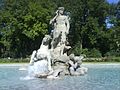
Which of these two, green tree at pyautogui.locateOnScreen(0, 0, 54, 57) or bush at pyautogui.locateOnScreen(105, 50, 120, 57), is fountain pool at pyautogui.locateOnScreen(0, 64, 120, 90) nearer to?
green tree at pyautogui.locateOnScreen(0, 0, 54, 57)

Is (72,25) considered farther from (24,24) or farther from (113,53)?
(24,24)

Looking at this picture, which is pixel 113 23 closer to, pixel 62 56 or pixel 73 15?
pixel 73 15

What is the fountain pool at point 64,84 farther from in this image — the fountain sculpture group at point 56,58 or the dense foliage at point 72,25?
the dense foliage at point 72,25

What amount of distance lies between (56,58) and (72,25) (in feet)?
148

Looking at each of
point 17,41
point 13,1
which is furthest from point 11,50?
point 13,1

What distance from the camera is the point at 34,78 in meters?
17.6

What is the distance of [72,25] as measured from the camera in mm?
65250

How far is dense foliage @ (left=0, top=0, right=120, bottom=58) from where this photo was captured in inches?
2377

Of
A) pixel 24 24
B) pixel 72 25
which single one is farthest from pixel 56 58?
pixel 72 25

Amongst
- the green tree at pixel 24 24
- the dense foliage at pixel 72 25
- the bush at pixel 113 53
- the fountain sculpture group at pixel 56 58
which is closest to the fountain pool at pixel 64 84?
the fountain sculpture group at pixel 56 58

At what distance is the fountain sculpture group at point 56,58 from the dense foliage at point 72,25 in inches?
1480

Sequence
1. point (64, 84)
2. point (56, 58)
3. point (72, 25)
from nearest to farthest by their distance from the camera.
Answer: point (64, 84) < point (56, 58) < point (72, 25)

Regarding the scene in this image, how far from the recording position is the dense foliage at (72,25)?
60375mm

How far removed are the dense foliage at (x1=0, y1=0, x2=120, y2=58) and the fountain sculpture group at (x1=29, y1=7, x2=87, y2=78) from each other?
3760 cm
